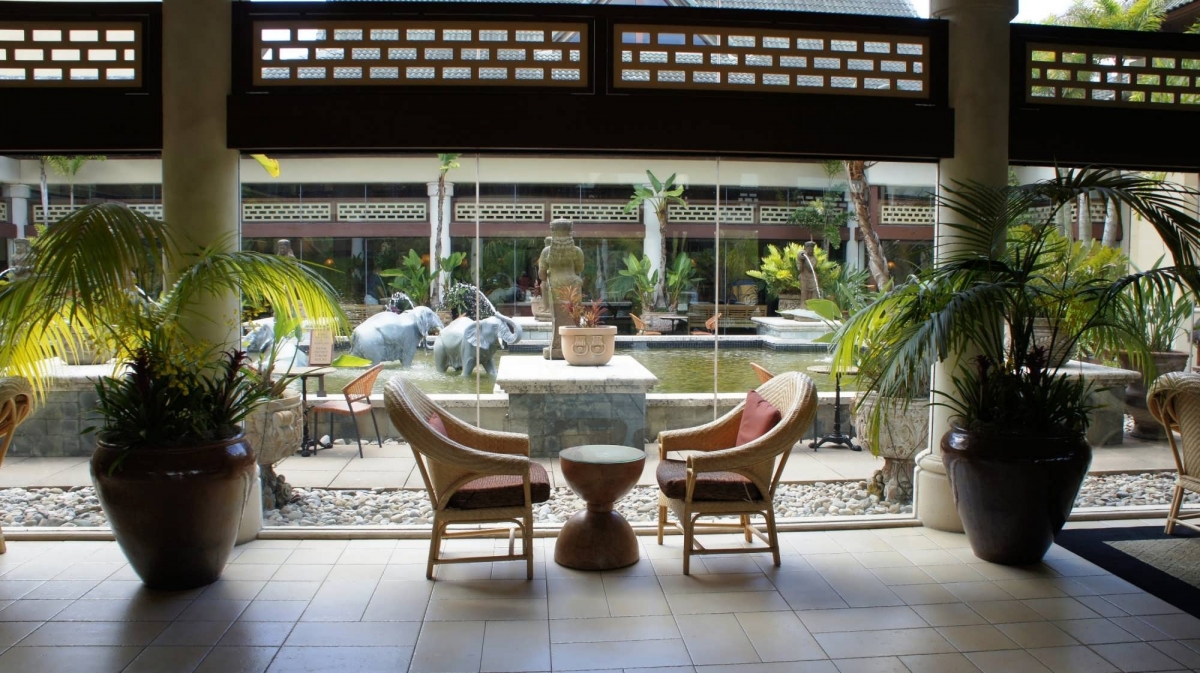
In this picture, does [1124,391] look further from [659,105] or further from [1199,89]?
[659,105]

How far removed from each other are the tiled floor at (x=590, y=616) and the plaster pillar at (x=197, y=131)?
4.82 ft

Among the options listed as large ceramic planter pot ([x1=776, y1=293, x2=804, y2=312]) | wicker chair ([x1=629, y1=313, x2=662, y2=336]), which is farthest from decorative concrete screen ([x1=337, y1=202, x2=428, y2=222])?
large ceramic planter pot ([x1=776, y1=293, x2=804, y2=312])

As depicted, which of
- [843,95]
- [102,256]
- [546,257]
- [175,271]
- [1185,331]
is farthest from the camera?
[1185,331]

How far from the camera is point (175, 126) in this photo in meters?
4.92

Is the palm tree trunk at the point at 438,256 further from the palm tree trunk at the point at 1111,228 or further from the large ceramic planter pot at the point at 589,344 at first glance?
the palm tree trunk at the point at 1111,228

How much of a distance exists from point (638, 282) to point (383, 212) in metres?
1.70

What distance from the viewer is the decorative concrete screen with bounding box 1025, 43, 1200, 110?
5.42 meters

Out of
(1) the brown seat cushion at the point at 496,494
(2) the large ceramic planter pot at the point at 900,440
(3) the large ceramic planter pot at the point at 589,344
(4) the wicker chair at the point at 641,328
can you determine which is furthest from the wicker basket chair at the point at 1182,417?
(1) the brown seat cushion at the point at 496,494

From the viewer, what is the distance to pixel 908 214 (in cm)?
577

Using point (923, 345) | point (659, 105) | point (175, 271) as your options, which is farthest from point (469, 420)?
point (923, 345)

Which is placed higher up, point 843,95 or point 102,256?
point 843,95

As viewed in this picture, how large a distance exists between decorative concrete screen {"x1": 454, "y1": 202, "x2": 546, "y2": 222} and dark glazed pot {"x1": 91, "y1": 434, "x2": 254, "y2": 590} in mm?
2001

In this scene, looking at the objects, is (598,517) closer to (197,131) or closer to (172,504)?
(172,504)

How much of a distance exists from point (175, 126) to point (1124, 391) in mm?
7637
